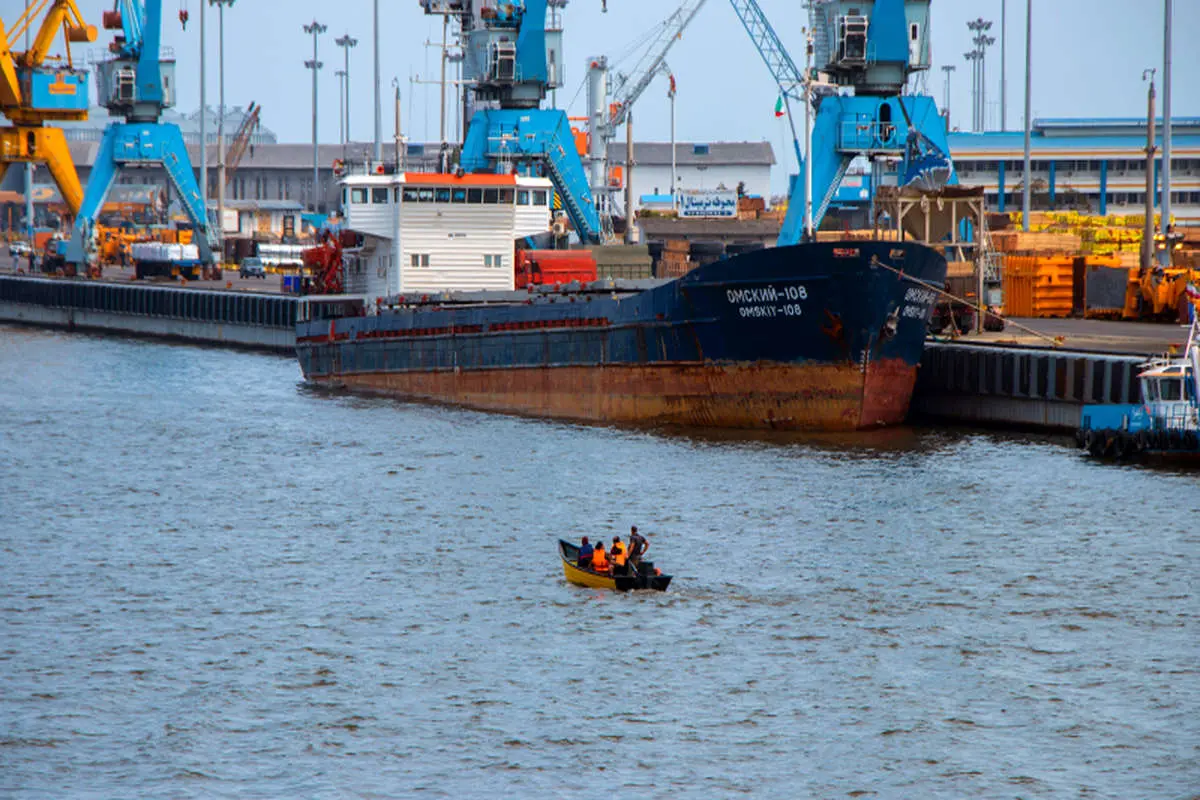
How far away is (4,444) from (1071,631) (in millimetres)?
34744

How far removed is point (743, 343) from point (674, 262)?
43.1 metres

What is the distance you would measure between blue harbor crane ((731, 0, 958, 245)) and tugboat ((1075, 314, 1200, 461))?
86.0 feet

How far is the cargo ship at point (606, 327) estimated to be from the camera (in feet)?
150

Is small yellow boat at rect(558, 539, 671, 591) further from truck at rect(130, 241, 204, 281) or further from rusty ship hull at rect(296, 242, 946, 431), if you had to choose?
truck at rect(130, 241, 204, 281)

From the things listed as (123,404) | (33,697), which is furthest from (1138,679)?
(123,404)

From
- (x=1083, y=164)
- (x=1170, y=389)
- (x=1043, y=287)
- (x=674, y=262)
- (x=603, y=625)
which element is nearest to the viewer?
(x=603, y=625)

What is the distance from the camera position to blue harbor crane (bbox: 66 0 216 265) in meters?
103

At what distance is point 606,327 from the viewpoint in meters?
51.1

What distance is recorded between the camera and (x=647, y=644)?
28172 mm

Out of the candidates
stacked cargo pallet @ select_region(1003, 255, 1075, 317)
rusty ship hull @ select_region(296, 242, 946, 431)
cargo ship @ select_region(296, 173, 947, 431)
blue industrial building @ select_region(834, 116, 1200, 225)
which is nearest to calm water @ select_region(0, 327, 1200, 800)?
rusty ship hull @ select_region(296, 242, 946, 431)

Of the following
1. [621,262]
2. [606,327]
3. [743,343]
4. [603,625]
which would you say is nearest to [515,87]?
[621,262]

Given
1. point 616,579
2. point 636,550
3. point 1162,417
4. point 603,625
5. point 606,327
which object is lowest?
point 603,625

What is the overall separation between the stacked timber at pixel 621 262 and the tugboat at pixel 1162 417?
41284 mm

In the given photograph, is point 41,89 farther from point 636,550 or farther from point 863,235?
point 636,550
